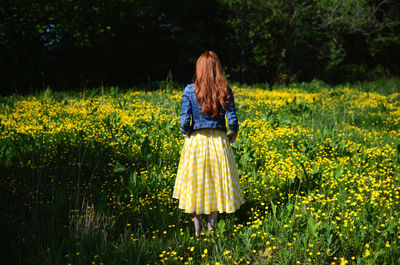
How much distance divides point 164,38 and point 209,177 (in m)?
15.0

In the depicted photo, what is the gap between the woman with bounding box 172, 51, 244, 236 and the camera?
3.25m

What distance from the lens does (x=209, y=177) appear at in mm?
3332

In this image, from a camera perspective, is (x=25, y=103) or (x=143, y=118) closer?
(x=143, y=118)

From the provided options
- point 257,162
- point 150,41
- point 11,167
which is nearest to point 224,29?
point 150,41

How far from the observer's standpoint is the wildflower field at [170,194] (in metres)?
2.96

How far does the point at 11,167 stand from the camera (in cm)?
452

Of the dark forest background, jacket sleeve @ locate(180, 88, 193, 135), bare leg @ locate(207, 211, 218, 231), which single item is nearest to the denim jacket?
jacket sleeve @ locate(180, 88, 193, 135)

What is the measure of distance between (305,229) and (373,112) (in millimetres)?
6719

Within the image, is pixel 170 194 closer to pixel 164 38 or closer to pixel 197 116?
pixel 197 116

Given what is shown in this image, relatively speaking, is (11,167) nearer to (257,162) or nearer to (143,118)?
(143,118)

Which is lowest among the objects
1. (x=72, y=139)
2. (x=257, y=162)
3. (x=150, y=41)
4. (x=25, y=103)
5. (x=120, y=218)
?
(x=120, y=218)

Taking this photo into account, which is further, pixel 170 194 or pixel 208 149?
pixel 170 194

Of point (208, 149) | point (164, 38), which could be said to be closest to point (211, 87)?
point (208, 149)

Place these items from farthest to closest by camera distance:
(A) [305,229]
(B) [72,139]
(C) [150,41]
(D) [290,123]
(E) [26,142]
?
(C) [150,41] < (D) [290,123] < (B) [72,139] < (E) [26,142] < (A) [305,229]
